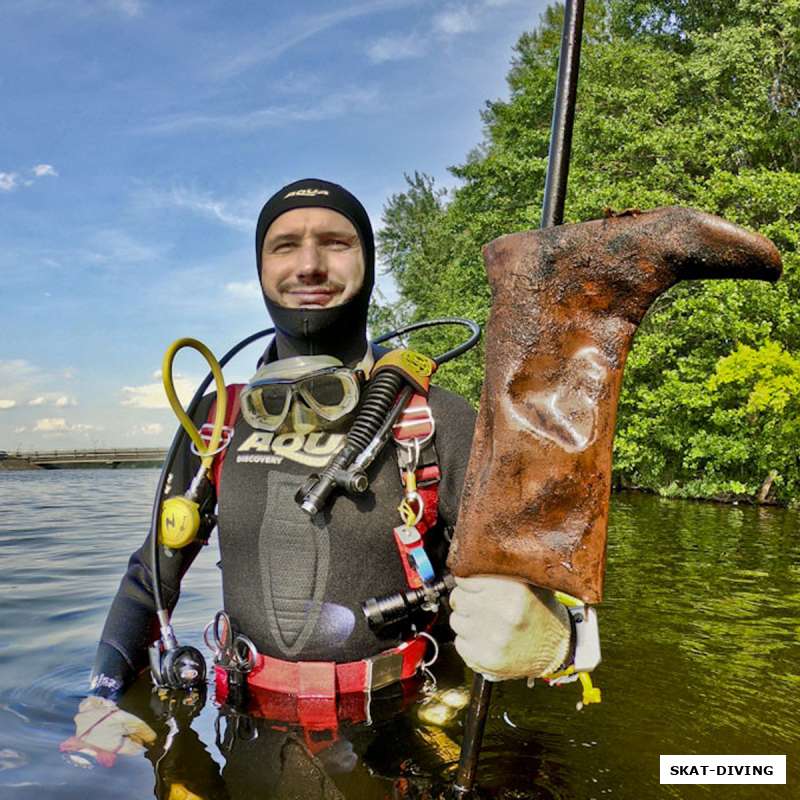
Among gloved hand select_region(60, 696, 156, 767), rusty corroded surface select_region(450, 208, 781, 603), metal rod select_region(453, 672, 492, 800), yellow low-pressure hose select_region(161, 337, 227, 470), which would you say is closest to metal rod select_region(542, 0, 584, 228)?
rusty corroded surface select_region(450, 208, 781, 603)

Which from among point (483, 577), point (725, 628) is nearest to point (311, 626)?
point (483, 577)

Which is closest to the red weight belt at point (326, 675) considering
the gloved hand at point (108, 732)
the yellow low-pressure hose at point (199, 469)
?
the gloved hand at point (108, 732)

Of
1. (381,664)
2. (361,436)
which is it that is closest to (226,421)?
(361,436)

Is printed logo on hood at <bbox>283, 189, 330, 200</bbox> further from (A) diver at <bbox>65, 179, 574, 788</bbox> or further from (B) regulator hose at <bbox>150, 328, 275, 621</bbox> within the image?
(B) regulator hose at <bbox>150, 328, 275, 621</bbox>

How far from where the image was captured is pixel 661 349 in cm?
1636

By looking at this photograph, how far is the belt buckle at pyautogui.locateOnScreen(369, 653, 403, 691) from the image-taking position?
7.82 ft

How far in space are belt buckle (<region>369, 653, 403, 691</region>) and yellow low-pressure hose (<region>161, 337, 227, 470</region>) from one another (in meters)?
0.96

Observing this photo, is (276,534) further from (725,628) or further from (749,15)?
(749,15)

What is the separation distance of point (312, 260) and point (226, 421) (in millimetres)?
726

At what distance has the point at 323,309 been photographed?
2672mm

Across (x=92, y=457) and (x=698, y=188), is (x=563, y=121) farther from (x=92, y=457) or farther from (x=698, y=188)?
(x=92, y=457)

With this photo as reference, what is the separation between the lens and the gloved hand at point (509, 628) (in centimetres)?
164

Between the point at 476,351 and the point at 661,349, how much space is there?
7720mm

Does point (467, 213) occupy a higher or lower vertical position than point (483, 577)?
higher
